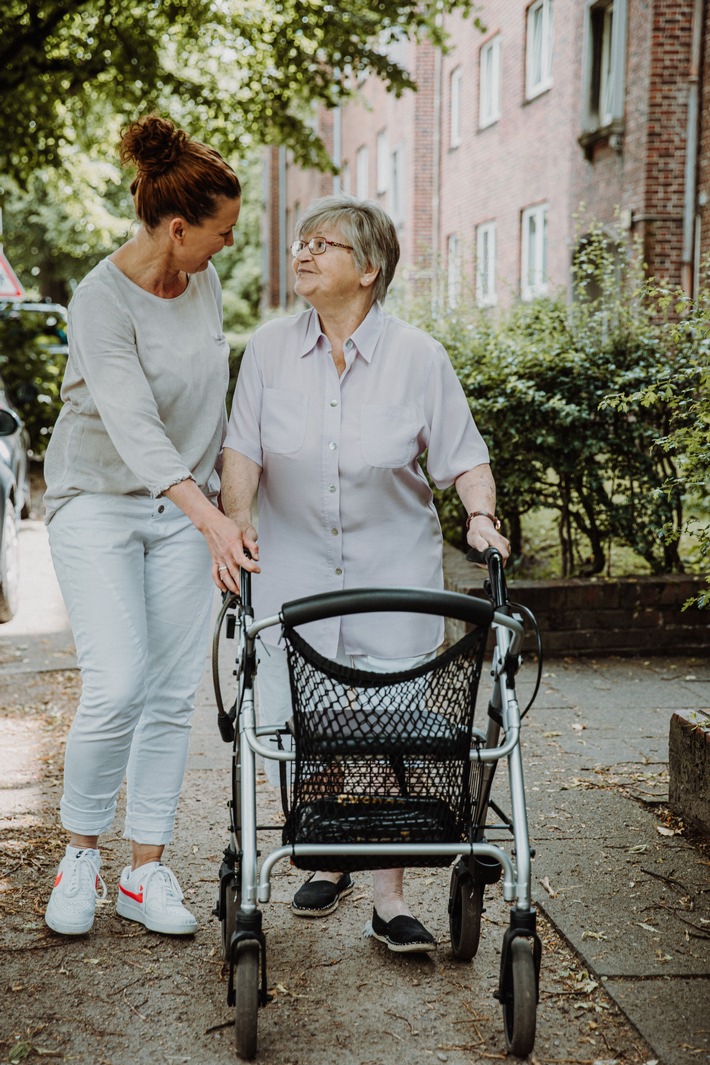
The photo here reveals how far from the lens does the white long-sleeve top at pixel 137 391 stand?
3.12 meters

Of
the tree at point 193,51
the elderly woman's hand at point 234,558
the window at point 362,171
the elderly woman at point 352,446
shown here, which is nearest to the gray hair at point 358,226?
the elderly woman at point 352,446

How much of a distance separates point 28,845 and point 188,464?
63.1 inches

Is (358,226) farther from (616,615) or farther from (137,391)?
(616,615)

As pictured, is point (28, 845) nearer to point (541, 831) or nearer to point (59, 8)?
point (541, 831)

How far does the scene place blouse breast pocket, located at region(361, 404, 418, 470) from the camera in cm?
324

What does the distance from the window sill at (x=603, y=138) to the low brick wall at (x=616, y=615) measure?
9.00 meters

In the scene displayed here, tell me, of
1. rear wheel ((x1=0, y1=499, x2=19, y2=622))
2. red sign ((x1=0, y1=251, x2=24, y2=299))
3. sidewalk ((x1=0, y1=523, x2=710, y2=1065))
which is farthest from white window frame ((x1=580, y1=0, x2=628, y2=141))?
sidewalk ((x1=0, y1=523, x2=710, y2=1065))

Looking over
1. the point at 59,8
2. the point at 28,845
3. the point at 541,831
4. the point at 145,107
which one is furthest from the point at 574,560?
the point at 145,107

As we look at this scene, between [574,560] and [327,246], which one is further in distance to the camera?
[574,560]

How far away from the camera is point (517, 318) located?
781cm

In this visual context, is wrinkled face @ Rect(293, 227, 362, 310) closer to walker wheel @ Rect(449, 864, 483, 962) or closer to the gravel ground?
walker wheel @ Rect(449, 864, 483, 962)

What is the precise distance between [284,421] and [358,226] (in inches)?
22.5

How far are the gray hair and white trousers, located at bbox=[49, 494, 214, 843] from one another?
88 cm

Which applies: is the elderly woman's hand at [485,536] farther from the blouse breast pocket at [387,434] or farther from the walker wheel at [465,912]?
the walker wheel at [465,912]
